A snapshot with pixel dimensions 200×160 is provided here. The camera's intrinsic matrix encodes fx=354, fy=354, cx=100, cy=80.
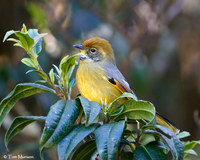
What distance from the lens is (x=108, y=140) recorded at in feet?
6.81

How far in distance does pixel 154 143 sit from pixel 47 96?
3.88 metres

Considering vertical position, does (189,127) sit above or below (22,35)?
below

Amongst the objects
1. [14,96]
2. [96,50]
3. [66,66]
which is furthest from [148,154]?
[96,50]

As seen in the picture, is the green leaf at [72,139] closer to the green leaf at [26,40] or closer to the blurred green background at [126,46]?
the green leaf at [26,40]

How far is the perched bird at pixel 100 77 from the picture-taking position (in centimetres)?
347

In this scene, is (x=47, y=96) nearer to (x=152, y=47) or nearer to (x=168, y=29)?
(x=152, y=47)

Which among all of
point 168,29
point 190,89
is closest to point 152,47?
point 168,29

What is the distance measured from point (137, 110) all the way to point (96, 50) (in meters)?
1.77

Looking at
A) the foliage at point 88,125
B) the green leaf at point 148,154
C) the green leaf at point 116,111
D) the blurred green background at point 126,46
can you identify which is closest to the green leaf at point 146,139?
the foliage at point 88,125

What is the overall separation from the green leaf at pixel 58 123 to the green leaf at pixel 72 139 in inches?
1.2

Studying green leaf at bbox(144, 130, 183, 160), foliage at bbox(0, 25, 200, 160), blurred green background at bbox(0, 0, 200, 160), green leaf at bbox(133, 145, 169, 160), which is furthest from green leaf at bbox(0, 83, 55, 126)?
blurred green background at bbox(0, 0, 200, 160)

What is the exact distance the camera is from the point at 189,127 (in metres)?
8.66

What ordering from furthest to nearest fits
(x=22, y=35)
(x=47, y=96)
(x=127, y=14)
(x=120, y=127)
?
(x=127, y=14) < (x=47, y=96) < (x=22, y=35) < (x=120, y=127)

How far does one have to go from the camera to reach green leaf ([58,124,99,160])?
2102 millimetres
